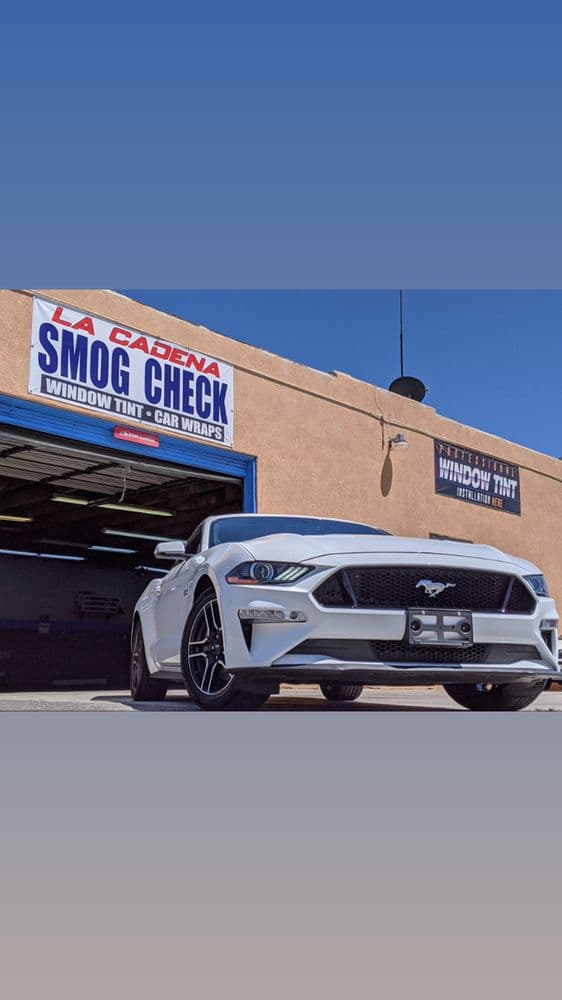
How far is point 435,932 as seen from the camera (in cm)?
188

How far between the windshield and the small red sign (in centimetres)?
576

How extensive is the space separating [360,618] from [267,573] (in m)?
0.55

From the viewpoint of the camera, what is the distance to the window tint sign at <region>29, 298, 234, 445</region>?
1114 cm

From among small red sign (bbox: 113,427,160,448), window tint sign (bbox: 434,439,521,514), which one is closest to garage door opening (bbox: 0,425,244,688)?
small red sign (bbox: 113,427,160,448)

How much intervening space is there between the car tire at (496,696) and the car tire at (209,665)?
142 cm

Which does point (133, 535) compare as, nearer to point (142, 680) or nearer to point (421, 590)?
point (142, 680)

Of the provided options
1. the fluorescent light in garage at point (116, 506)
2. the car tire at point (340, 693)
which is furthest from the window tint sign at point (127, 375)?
the fluorescent light in garage at point (116, 506)

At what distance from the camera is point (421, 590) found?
4883 mm

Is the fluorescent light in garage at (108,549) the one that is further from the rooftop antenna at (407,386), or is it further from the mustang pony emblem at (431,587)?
the mustang pony emblem at (431,587)

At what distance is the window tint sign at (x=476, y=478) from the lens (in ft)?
59.9

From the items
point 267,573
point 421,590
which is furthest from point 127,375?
point 421,590
